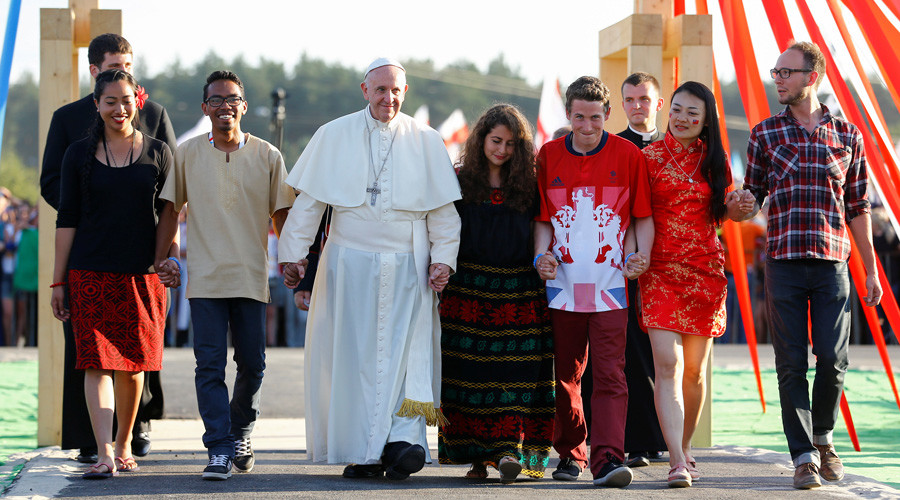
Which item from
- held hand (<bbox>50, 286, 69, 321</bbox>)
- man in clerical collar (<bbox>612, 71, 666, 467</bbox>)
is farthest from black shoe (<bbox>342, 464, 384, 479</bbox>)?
held hand (<bbox>50, 286, 69, 321</bbox>)

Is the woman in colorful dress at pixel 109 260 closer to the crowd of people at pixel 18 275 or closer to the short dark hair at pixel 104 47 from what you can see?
the short dark hair at pixel 104 47

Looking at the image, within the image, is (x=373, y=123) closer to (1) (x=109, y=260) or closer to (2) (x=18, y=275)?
(1) (x=109, y=260)

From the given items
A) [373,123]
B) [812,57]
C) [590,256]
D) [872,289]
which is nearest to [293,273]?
[373,123]

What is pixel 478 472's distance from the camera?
5.80m

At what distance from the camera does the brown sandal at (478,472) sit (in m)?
5.79

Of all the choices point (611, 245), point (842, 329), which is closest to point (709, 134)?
point (611, 245)

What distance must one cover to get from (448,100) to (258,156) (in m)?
72.7

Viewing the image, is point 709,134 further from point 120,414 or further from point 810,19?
point 120,414

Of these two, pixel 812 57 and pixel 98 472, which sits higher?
pixel 812 57

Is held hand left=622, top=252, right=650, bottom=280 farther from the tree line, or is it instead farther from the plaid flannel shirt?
the tree line

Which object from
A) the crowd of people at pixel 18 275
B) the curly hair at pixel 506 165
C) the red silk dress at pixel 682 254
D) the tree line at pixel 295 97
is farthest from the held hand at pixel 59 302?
the tree line at pixel 295 97

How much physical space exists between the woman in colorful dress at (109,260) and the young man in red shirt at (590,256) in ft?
6.22

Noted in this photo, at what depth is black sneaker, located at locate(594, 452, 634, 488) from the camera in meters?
5.45

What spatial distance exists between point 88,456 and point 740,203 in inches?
141
